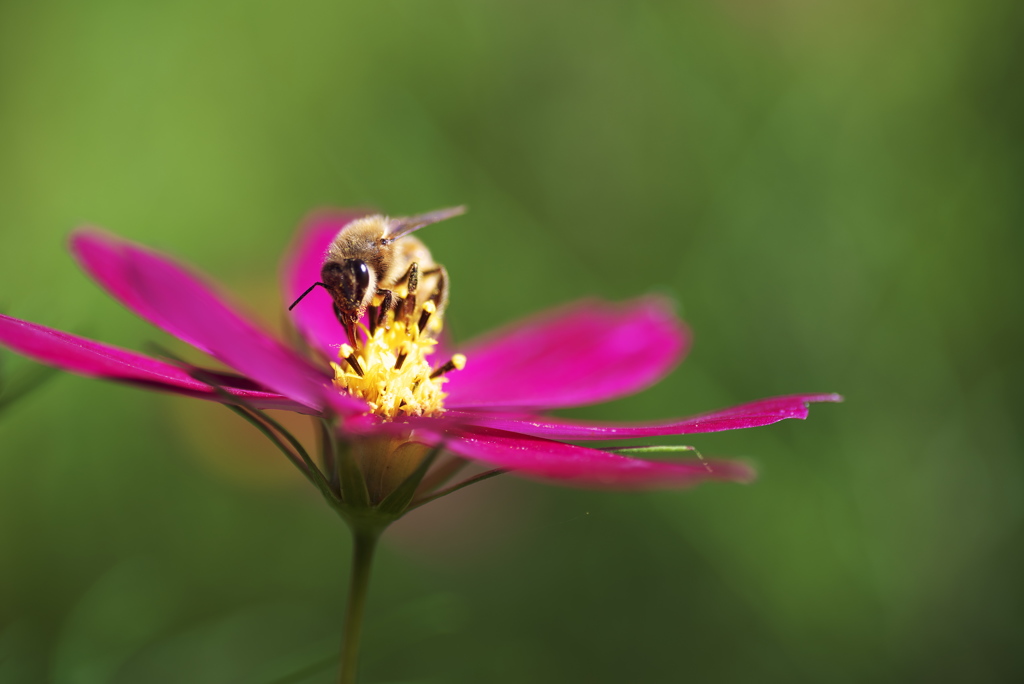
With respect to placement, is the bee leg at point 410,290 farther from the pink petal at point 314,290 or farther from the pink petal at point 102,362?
the pink petal at point 102,362

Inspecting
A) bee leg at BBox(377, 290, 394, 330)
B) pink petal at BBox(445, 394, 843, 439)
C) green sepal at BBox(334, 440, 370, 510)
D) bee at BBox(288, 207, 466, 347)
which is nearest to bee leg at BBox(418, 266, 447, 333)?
bee at BBox(288, 207, 466, 347)

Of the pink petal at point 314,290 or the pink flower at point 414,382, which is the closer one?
the pink flower at point 414,382

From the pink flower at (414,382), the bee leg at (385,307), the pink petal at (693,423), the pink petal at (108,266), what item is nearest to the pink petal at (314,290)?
the pink flower at (414,382)

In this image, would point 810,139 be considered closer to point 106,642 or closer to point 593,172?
point 593,172

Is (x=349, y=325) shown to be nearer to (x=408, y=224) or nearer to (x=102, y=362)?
(x=408, y=224)

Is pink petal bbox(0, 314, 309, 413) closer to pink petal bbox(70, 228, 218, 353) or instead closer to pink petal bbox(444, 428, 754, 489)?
pink petal bbox(70, 228, 218, 353)

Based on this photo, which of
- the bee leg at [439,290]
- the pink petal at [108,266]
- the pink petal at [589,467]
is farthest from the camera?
the bee leg at [439,290]
